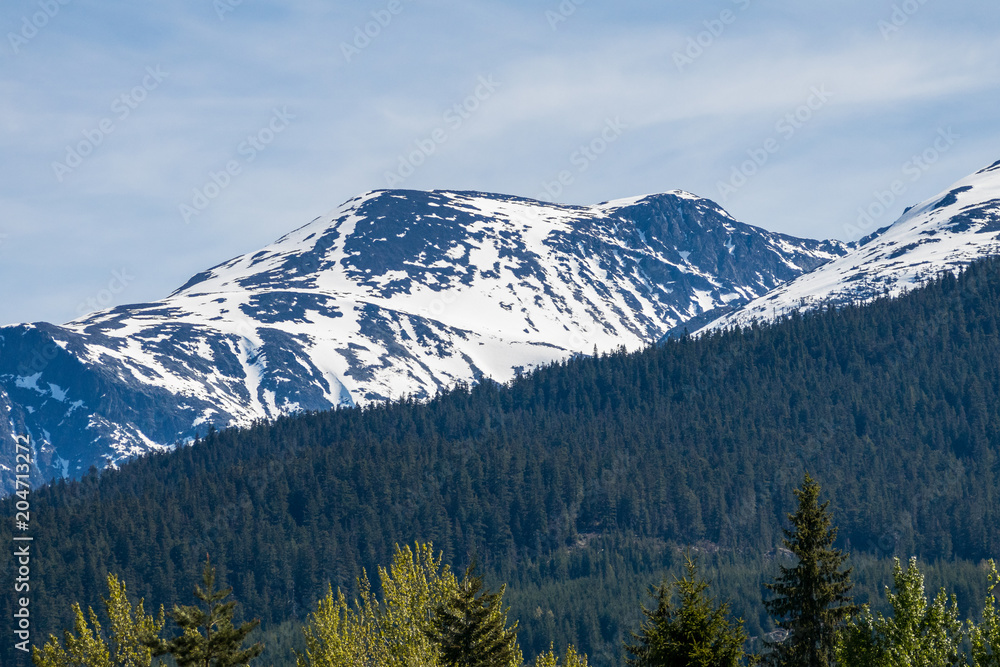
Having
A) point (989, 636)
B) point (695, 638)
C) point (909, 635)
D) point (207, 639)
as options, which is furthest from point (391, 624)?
point (989, 636)

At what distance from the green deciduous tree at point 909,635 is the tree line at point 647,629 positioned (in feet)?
0.14

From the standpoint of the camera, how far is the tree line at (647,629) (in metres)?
43.0

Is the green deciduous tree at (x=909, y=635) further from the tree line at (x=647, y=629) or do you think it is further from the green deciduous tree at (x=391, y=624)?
the green deciduous tree at (x=391, y=624)

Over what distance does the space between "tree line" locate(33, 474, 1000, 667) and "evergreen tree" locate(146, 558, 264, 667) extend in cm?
6

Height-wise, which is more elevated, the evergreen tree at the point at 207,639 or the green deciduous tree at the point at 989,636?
the evergreen tree at the point at 207,639

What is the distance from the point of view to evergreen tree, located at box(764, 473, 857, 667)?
162ft

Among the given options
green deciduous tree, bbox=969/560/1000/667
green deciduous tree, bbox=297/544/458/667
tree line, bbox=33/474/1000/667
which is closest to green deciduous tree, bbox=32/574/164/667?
tree line, bbox=33/474/1000/667

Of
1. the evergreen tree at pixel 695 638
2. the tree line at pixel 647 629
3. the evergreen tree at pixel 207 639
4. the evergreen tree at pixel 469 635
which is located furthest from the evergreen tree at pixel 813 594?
the evergreen tree at pixel 207 639

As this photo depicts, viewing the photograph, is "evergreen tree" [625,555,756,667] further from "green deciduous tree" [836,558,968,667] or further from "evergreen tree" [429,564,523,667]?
"evergreen tree" [429,564,523,667]

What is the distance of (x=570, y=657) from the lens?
5450 cm

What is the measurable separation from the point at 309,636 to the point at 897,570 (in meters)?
26.5

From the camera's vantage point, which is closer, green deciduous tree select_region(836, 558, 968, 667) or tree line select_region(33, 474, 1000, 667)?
green deciduous tree select_region(836, 558, 968, 667)

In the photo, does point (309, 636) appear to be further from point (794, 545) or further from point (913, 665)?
point (913, 665)

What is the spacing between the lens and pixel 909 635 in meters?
42.4
